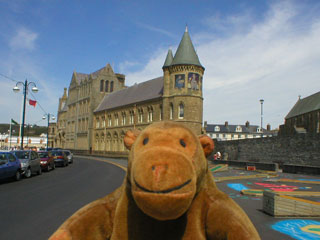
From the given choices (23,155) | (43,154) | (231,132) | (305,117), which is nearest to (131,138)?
(23,155)

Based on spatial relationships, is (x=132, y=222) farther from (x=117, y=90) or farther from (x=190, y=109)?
(x=117, y=90)

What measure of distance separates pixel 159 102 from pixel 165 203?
47.5m

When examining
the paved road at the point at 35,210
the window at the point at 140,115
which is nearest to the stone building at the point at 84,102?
the window at the point at 140,115

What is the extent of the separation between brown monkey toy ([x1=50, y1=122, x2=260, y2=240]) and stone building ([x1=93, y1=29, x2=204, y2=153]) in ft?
102

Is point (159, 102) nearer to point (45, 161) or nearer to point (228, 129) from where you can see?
point (45, 161)

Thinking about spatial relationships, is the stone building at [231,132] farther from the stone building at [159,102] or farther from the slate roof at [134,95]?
the stone building at [159,102]

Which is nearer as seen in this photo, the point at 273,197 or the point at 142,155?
the point at 142,155

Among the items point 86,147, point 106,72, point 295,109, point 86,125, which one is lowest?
point 86,147

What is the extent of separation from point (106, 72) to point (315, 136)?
183 ft

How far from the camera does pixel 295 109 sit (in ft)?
224

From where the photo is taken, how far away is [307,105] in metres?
61.0

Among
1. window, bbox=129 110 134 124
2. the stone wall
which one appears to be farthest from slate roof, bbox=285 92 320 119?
window, bbox=129 110 134 124

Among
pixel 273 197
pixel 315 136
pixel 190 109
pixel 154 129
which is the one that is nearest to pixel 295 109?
pixel 190 109

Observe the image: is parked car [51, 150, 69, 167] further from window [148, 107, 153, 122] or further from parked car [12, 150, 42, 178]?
window [148, 107, 153, 122]
